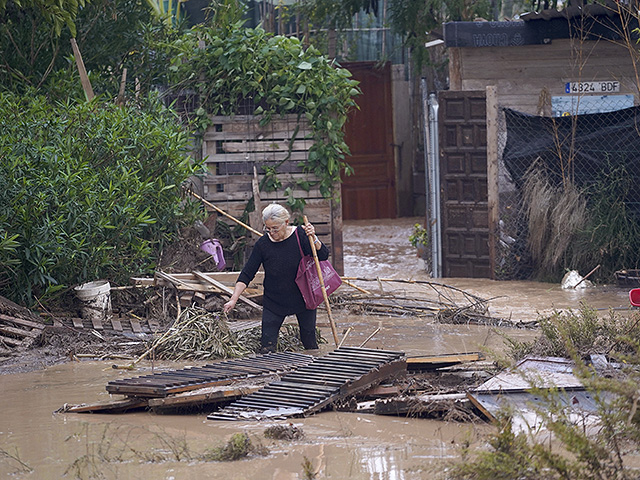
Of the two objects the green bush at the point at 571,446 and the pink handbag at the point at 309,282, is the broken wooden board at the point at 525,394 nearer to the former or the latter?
the green bush at the point at 571,446

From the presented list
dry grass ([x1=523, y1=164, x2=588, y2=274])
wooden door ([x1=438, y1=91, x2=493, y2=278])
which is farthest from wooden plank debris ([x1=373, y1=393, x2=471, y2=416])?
wooden door ([x1=438, y1=91, x2=493, y2=278])

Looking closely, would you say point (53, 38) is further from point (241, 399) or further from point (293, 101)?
point (241, 399)

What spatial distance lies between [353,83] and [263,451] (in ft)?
27.8

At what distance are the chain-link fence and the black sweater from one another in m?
5.19

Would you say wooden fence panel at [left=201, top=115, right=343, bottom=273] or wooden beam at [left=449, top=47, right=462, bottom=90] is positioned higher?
wooden beam at [left=449, top=47, right=462, bottom=90]

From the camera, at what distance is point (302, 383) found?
630 cm

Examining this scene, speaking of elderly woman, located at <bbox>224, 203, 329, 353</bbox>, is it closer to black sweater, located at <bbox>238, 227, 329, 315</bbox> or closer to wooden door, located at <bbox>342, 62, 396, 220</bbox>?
black sweater, located at <bbox>238, 227, 329, 315</bbox>

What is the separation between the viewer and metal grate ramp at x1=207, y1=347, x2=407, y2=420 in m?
5.88

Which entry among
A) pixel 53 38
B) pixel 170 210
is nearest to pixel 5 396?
pixel 170 210

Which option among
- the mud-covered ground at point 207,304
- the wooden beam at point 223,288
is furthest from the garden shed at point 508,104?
the wooden beam at point 223,288

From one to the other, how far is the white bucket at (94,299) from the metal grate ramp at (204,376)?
2.88 metres

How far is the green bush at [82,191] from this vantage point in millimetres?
8891

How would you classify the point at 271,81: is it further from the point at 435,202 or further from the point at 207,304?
the point at 207,304

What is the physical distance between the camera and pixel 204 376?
6.43 metres
